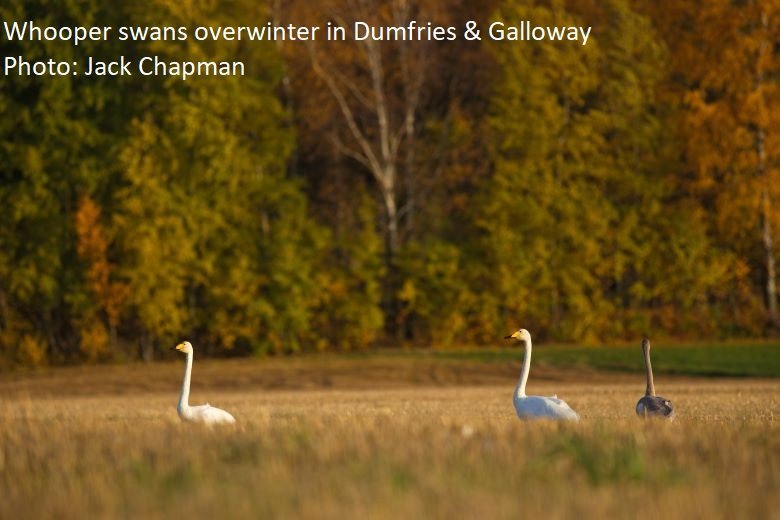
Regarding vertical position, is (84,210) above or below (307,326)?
above

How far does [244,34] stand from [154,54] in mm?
2684

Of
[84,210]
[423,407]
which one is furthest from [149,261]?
[423,407]

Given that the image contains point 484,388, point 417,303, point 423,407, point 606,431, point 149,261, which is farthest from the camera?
point 417,303

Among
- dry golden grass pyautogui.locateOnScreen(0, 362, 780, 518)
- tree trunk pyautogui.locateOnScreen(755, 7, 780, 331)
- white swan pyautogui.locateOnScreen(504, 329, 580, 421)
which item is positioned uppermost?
tree trunk pyautogui.locateOnScreen(755, 7, 780, 331)

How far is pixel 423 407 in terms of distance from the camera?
27.9 m

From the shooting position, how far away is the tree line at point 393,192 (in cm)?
4688

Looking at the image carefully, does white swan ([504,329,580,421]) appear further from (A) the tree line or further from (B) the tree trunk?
(B) the tree trunk

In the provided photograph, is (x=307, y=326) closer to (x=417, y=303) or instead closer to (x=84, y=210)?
(x=417, y=303)

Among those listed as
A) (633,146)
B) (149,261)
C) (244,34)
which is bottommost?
(149,261)

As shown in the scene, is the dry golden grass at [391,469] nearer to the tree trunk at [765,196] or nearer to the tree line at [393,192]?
the tree line at [393,192]

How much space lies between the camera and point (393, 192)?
51375 mm

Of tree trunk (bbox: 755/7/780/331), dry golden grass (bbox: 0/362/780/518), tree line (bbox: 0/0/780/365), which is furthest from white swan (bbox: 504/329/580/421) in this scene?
tree trunk (bbox: 755/7/780/331)

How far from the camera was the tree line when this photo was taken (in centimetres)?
4688

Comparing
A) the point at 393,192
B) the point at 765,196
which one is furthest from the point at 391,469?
the point at 393,192
